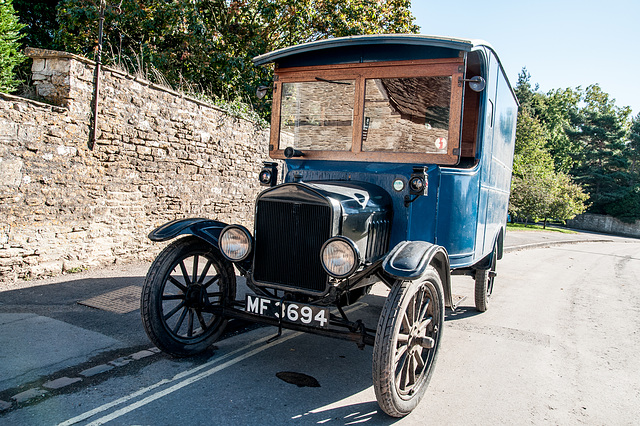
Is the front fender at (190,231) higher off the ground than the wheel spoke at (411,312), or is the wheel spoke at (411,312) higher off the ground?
the front fender at (190,231)

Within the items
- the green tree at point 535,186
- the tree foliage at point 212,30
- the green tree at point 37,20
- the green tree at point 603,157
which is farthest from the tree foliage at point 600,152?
Result: the green tree at point 37,20

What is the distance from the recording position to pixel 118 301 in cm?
570

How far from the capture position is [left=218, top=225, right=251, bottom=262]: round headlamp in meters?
3.96

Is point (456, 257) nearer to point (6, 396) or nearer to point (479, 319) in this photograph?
point (479, 319)

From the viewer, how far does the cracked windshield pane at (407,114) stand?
443 cm

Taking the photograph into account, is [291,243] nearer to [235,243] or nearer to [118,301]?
[235,243]

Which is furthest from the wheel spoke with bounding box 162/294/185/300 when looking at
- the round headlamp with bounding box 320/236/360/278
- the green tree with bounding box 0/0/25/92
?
the green tree with bounding box 0/0/25/92

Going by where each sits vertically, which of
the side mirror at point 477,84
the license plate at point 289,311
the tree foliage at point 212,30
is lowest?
the license plate at point 289,311

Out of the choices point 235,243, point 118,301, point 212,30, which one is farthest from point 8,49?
point 235,243

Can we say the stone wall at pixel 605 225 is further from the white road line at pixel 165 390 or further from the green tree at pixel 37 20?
the white road line at pixel 165 390

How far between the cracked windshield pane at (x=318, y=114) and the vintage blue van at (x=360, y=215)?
0.01 metres

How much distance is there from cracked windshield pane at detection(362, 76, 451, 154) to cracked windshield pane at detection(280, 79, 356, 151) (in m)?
0.20

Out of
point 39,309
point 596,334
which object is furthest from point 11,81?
point 596,334

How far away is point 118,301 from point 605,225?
56.2 meters
